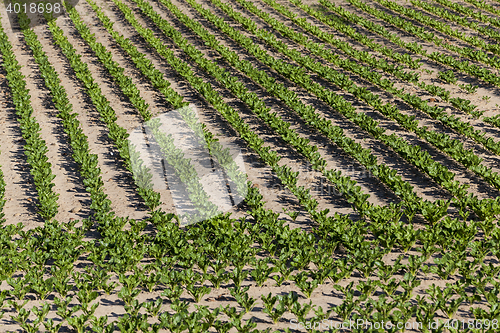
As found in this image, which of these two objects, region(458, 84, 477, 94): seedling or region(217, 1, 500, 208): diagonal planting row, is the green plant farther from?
region(217, 1, 500, 208): diagonal planting row

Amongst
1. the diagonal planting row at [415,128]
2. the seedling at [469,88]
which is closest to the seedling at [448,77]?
the seedling at [469,88]

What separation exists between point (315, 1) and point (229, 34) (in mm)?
6144

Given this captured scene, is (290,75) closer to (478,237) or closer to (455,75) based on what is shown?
(455,75)

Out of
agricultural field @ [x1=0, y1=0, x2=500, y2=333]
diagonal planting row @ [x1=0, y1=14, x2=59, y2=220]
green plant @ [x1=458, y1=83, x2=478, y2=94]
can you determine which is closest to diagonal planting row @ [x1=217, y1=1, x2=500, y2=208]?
agricultural field @ [x1=0, y1=0, x2=500, y2=333]

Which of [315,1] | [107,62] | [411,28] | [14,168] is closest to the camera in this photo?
[14,168]

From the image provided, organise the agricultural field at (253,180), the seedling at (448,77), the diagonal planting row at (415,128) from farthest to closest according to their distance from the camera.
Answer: the seedling at (448,77), the diagonal planting row at (415,128), the agricultural field at (253,180)

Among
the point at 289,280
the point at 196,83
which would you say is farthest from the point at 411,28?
the point at 289,280

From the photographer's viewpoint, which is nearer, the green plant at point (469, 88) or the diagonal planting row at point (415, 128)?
the diagonal planting row at point (415, 128)

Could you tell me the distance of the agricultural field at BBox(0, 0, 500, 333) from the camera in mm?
6508

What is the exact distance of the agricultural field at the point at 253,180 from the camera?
256 inches

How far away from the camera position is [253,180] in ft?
31.4

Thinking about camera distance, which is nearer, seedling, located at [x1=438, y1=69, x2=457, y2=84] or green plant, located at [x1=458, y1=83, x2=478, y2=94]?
green plant, located at [x1=458, y1=83, x2=478, y2=94]

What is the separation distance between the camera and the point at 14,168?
1000 cm

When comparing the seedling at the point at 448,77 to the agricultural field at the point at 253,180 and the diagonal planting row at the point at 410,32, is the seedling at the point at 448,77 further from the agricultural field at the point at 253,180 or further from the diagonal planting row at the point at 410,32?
the diagonal planting row at the point at 410,32
